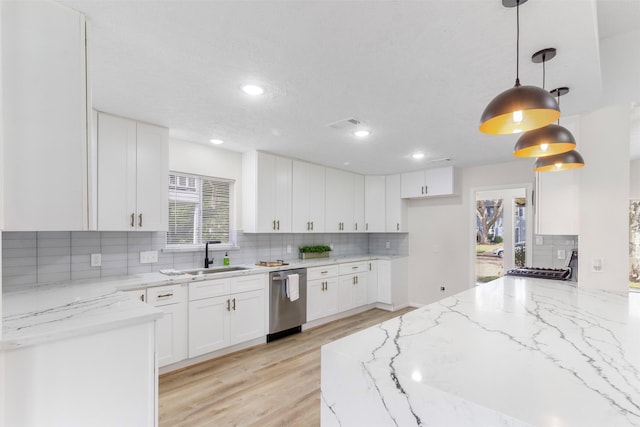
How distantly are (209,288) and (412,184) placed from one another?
3.59 m

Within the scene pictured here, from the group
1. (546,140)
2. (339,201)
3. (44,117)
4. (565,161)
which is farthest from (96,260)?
(565,161)

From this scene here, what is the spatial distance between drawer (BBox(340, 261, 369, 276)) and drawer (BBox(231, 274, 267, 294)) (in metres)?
1.46

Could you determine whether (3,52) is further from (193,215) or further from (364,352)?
(193,215)

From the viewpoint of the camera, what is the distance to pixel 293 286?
3895 millimetres

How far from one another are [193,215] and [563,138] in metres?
3.46

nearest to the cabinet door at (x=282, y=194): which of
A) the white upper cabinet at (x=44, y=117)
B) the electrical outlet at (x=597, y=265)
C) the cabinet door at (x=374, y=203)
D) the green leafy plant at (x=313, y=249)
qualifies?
the green leafy plant at (x=313, y=249)

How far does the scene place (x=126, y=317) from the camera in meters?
1.60

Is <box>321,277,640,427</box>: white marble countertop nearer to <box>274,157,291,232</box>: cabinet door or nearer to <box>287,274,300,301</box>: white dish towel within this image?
<box>287,274,300,301</box>: white dish towel

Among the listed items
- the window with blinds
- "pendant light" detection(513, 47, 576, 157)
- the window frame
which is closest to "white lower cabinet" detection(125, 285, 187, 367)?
the window frame

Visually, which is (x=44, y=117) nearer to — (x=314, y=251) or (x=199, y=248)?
(x=199, y=248)

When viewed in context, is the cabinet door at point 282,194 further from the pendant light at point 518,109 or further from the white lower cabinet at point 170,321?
the pendant light at point 518,109

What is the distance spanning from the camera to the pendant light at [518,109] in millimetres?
1166

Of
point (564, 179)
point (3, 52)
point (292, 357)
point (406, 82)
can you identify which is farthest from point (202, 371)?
point (564, 179)

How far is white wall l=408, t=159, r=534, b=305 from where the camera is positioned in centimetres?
461
